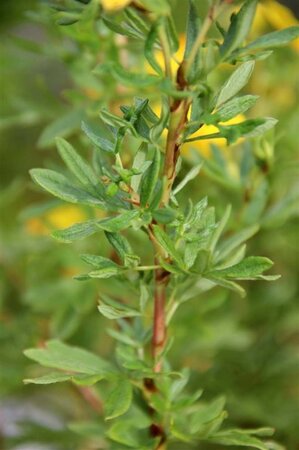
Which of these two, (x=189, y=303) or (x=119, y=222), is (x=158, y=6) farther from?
(x=189, y=303)

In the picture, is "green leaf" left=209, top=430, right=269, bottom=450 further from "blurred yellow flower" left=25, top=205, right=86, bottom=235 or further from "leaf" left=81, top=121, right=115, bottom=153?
"blurred yellow flower" left=25, top=205, right=86, bottom=235

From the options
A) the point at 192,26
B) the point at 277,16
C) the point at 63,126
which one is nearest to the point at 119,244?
the point at 192,26

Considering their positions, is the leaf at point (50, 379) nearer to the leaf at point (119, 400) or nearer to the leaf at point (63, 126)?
the leaf at point (119, 400)

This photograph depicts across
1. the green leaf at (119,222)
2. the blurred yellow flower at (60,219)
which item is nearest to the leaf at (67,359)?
the green leaf at (119,222)

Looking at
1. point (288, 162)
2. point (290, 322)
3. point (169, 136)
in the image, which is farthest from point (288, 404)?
point (169, 136)

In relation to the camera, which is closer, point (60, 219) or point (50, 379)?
point (50, 379)
